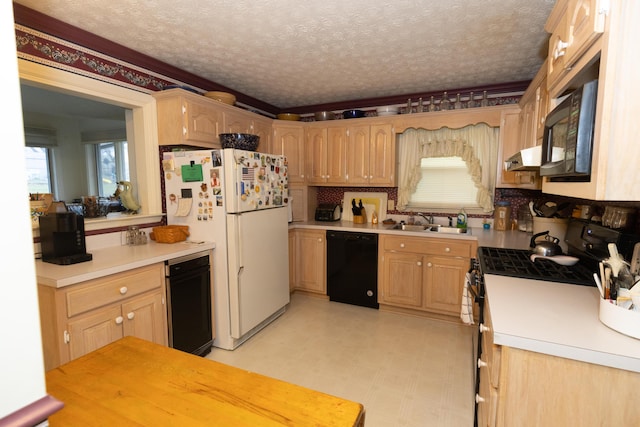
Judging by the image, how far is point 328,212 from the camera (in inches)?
163

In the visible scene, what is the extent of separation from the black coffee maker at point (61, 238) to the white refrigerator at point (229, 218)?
81cm

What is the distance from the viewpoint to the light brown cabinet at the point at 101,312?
1.77 metres

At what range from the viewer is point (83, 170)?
6.02 meters

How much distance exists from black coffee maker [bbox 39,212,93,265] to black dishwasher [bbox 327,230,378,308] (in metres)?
2.35

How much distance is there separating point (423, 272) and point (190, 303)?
2245mm

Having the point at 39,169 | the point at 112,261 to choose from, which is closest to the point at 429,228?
the point at 112,261

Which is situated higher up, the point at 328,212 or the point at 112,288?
the point at 328,212

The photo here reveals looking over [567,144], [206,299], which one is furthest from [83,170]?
[567,144]

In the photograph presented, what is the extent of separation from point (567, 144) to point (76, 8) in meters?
2.73

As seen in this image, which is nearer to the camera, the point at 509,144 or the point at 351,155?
the point at 509,144

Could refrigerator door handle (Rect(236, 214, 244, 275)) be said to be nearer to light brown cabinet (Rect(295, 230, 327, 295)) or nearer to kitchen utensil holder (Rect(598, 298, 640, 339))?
light brown cabinet (Rect(295, 230, 327, 295))

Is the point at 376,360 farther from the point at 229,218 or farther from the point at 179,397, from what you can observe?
the point at 179,397

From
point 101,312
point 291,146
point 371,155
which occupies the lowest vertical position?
point 101,312

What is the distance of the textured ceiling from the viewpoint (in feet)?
6.44
